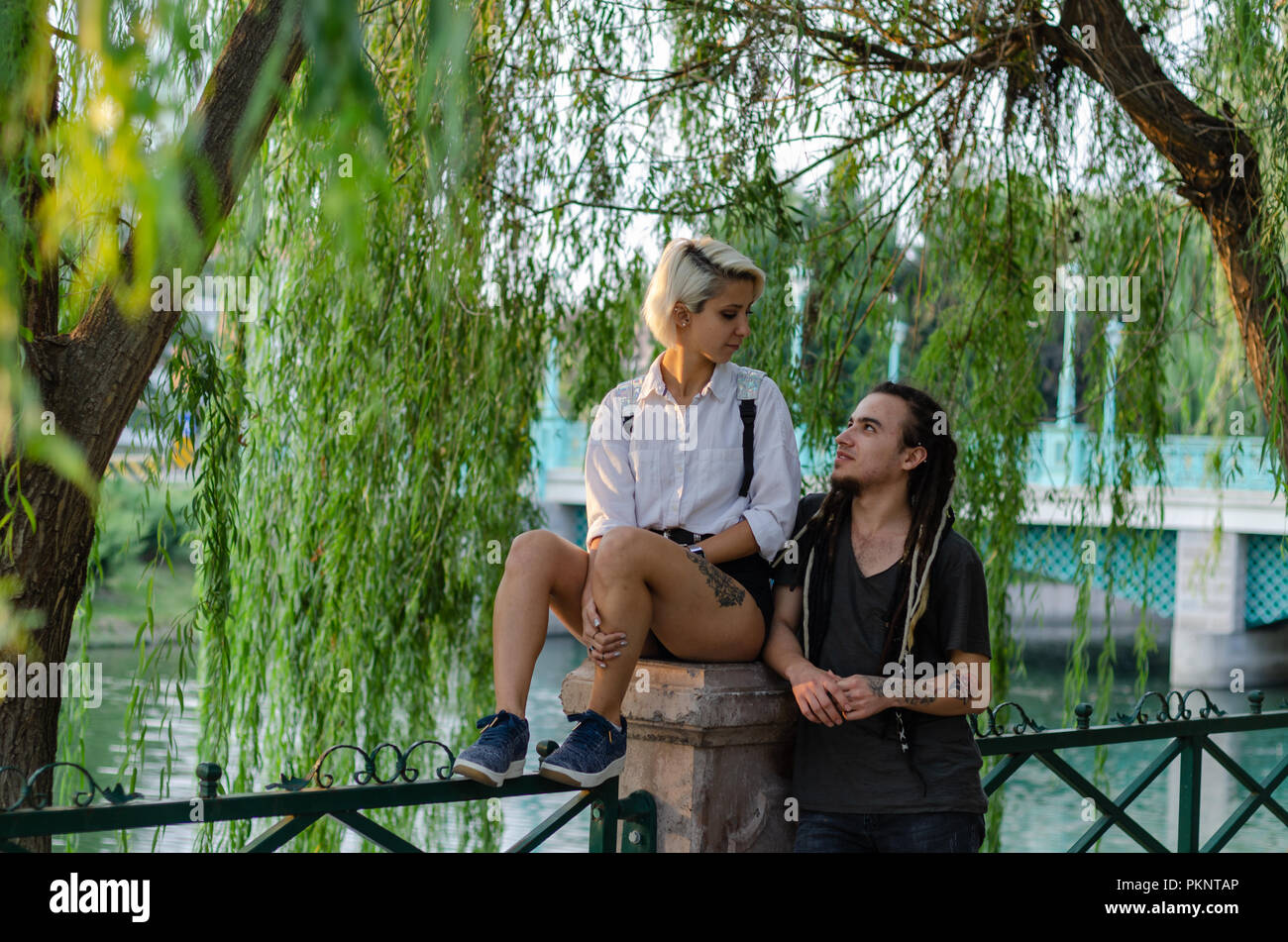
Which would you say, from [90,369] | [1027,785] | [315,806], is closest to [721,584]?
[315,806]

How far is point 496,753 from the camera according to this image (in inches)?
97.0

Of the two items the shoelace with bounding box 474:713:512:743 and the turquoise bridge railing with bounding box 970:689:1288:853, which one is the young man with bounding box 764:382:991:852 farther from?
the shoelace with bounding box 474:713:512:743

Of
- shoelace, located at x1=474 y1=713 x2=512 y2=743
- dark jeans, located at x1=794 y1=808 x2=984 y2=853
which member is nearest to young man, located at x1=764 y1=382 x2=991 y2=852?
dark jeans, located at x1=794 y1=808 x2=984 y2=853

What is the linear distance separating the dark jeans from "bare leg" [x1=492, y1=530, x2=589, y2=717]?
25.5 inches

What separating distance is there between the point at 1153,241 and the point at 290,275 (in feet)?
10.4

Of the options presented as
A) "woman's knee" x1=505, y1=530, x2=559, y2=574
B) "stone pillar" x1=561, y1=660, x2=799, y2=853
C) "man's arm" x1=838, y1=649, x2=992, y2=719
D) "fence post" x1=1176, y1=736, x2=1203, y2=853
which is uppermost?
"woman's knee" x1=505, y1=530, x2=559, y2=574

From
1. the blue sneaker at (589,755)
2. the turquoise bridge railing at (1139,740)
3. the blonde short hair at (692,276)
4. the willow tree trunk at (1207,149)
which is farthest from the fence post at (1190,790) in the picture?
the blue sneaker at (589,755)

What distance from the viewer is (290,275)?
4926 mm

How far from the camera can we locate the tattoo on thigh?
2.83 m

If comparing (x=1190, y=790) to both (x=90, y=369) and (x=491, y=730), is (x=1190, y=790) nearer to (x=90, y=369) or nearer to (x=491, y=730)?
(x=491, y=730)

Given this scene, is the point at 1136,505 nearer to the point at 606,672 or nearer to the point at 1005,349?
the point at 1005,349

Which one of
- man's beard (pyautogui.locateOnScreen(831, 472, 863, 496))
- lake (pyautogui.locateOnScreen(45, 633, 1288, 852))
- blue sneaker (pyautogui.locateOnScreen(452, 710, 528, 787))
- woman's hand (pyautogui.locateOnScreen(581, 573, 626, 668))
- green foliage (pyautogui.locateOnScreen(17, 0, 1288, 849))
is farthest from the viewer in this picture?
lake (pyautogui.locateOnScreen(45, 633, 1288, 852))

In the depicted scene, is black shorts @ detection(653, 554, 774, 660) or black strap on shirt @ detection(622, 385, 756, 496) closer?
black shorts @ detection(653, 554, 774, 660)
